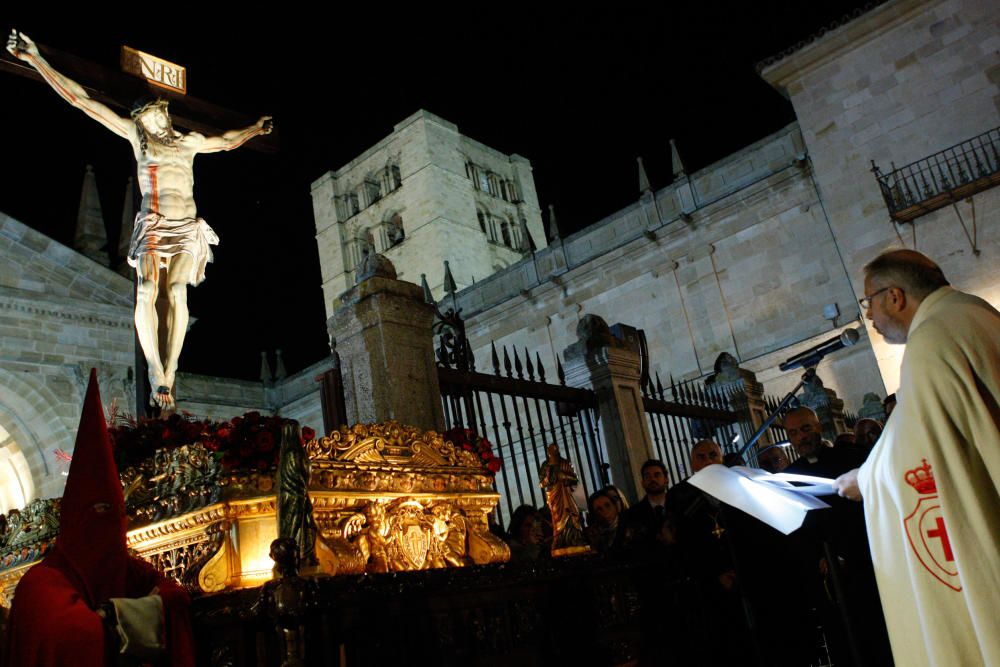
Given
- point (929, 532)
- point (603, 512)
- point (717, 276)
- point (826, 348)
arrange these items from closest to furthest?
1. point (929, 532)
2. point (826, 348)
3. point (603, 512)
4. point (717, 276)

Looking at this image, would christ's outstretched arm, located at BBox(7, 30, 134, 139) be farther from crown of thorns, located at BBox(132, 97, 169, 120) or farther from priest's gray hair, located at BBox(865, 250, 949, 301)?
priest's gray hair, located at BBox(865, 250, 949, 301)

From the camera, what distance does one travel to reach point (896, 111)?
54.7 feet

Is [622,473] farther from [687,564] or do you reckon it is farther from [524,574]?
[524,574]

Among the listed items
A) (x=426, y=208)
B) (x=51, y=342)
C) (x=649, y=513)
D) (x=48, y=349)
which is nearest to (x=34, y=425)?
(x=48, y=349)

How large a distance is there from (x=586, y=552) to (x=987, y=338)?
262 centimetres

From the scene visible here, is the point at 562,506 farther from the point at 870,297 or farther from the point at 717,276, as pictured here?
the point at 717,276

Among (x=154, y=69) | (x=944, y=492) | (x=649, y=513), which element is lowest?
(x=944, y=492)

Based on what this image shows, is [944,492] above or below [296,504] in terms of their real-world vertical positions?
below

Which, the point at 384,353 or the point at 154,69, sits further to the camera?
the point at 154,69

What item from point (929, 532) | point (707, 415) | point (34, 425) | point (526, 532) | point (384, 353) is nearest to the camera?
point (929, 532)

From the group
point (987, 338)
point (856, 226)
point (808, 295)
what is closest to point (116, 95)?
point (987, 338)

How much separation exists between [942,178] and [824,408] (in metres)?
6.18

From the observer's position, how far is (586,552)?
4590mm

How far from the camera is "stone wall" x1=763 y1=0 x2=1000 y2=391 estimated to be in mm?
15242
